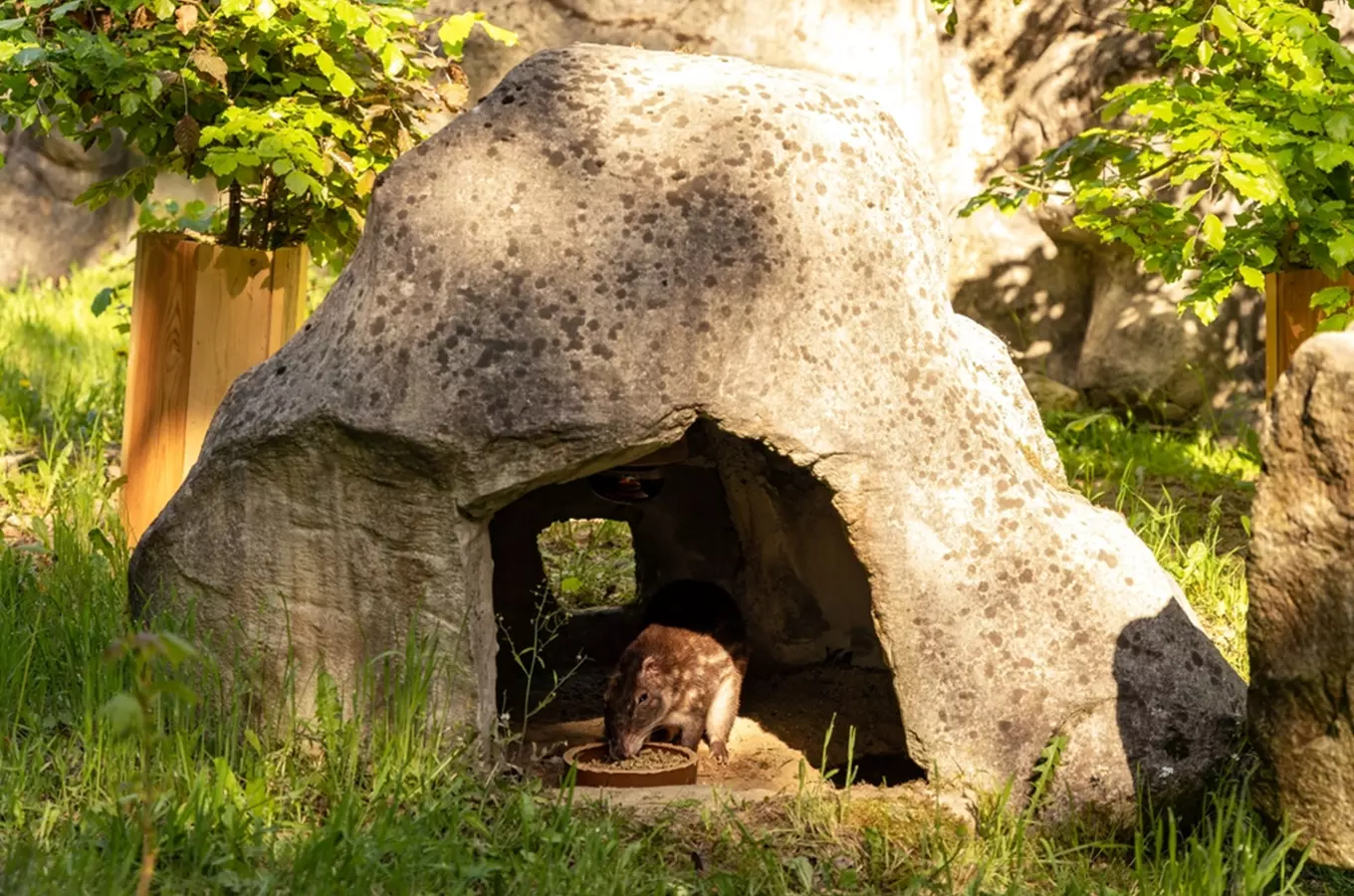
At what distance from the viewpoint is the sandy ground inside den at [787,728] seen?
16.0 ft

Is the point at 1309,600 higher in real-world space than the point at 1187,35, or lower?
lower

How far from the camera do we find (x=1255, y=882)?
3684 millimetres

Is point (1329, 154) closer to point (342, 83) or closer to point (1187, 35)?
point (1187, 35)

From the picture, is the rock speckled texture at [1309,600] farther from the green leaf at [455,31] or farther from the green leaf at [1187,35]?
the green leaf at [455,31]

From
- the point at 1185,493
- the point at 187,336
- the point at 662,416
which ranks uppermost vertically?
the point at 187,336

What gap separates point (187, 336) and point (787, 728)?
2579mm

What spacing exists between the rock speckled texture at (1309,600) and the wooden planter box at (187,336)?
3.62 metres

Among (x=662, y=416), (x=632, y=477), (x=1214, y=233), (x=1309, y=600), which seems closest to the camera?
(x=1309, y=600)

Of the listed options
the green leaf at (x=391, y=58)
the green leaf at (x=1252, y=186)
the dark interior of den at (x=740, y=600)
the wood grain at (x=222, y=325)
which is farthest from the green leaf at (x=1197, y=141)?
the wood grain at (x=222, y=325)

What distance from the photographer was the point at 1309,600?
12.0ft

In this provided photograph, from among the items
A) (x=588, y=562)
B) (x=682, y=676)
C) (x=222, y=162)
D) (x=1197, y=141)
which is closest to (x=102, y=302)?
(x=222, y=162)

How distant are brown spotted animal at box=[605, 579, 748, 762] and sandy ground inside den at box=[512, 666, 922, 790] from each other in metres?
0.15

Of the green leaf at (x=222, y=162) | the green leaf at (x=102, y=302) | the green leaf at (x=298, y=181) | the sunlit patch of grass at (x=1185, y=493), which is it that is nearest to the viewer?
the green leaf at (x=298, y=181)

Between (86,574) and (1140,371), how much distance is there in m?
5.72
